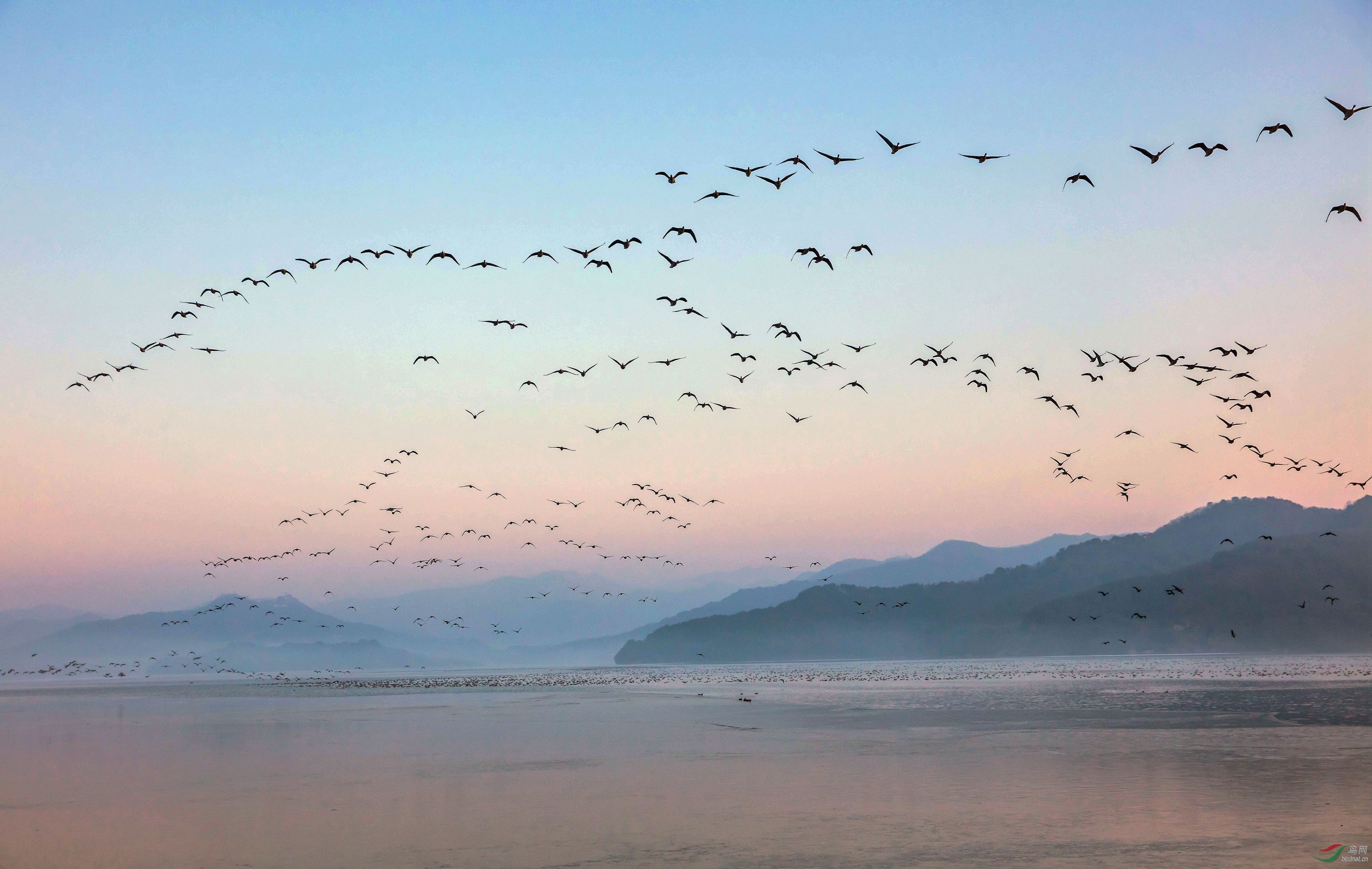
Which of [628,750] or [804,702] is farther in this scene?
[804,702]

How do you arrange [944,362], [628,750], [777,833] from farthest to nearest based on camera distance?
[944,362], [628,750], [777,833]

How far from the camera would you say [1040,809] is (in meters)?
26.1

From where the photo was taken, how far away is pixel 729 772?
34031mm

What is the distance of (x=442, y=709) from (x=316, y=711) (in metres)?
9.59

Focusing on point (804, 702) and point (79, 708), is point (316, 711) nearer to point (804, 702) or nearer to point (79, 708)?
point (79, 708)

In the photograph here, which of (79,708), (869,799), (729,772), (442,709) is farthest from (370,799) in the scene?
(79,708)

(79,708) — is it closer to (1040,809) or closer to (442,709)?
(442,709)

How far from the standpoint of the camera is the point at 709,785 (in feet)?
103

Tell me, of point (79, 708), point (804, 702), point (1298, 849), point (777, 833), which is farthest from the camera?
point (79, 708)

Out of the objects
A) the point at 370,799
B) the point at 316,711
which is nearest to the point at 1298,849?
the point at 370,799

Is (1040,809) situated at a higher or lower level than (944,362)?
lower

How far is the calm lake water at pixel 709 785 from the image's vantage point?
2239 centimetres

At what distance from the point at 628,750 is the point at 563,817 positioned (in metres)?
15.8

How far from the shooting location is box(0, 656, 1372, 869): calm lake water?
2239 centimetres
